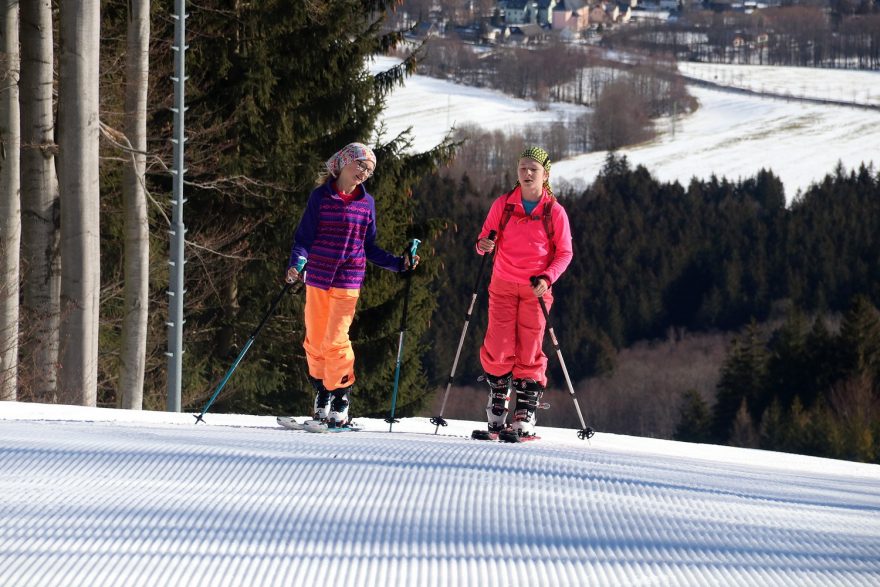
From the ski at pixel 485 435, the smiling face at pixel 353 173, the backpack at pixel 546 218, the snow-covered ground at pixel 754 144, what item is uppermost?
the smiling face at pixel 353 173

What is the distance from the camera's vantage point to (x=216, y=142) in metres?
20.4

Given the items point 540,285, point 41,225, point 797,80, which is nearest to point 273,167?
point 41,225

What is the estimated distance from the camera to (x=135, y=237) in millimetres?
14422

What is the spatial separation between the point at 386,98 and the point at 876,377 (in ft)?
173

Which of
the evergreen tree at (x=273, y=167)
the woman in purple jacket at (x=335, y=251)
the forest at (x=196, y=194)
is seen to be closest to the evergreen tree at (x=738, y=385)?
the forest at (x=196, y=194)

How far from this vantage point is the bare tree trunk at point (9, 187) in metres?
12.0

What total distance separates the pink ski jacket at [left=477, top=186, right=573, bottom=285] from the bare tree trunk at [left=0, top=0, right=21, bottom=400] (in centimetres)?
635

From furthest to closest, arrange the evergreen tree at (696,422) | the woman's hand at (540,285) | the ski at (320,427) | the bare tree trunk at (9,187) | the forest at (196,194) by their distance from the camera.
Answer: the evergreen tree at (696,422)
the forest at (196,194)
the bare tree trunk at (9,187)
the ski at (320,427)
the woman's hand at (540,285)

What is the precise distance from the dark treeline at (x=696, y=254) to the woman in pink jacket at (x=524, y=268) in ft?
268

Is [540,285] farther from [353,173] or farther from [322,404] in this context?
[322,404]

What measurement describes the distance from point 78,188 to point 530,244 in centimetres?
618

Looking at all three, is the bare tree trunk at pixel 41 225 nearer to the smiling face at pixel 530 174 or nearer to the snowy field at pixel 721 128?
the smiling face at pixel 530 174

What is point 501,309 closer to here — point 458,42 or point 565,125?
point 565,125

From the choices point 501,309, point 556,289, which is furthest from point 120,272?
point 556,289
